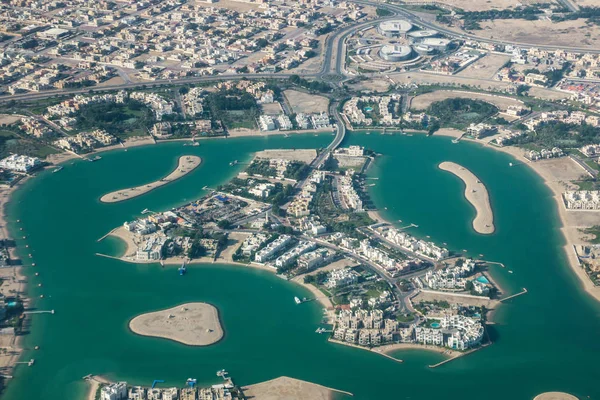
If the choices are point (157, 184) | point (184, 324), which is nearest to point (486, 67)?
point (157, 184)

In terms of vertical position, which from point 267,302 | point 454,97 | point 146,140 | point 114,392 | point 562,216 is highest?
point 114,392

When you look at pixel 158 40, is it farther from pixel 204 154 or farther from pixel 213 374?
pixel 213 374

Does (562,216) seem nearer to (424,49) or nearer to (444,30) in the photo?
(424,49)

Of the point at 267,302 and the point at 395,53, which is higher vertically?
the point at 267,302

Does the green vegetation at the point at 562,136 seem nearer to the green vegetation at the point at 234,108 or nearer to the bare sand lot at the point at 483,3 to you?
the green vegetation at the point at 234,108

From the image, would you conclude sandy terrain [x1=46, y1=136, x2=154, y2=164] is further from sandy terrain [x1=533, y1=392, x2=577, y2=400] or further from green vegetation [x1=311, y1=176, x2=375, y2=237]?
sandy terrain [x1=533, y1=392, x2=577, y2=400]

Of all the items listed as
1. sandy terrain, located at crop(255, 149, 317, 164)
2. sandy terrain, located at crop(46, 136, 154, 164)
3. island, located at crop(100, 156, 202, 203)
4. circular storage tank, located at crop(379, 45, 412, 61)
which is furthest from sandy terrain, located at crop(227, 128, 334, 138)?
circular storage tank, located at crop(379, 45, 412, 61)
